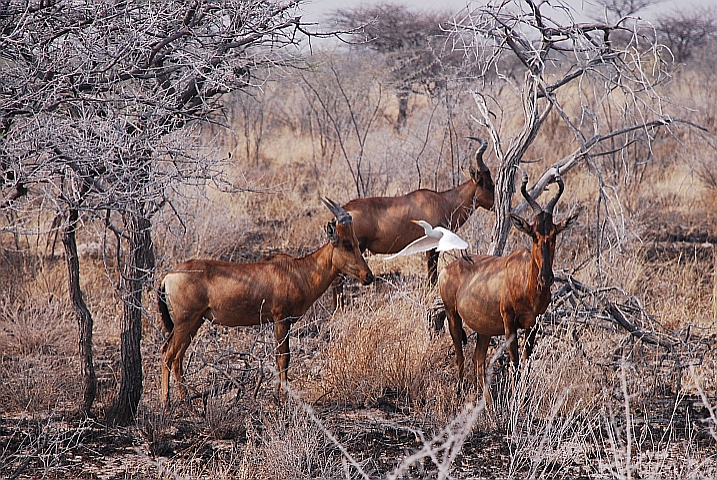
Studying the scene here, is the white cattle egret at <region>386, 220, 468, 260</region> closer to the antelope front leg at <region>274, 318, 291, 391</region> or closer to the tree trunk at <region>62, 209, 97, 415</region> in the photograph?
the antelope front leg at <region>274, 318, 291, 391</region>

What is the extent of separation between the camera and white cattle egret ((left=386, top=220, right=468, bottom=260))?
593 cm

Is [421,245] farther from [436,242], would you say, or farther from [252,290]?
[252,290]

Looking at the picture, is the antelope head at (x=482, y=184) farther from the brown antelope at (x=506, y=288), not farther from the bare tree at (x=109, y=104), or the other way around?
the bare tree at (x=109, y=104)

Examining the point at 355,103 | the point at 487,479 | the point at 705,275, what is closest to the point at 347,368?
the point at 487,479

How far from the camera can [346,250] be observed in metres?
6.61

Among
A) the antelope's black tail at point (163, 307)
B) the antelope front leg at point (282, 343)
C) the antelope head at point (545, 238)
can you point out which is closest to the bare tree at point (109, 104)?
the antelope's black tail at point (163, 307)

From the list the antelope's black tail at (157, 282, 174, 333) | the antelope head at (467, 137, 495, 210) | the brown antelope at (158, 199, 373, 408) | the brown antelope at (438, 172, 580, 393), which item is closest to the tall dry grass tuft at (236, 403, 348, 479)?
the brown antelope at (158, 199, 373, 408)

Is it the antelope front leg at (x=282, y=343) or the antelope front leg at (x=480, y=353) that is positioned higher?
the antelope front leg at (x=282, y=343)

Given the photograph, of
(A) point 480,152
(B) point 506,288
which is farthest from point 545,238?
(A) point 480,152

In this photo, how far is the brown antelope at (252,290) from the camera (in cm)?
628

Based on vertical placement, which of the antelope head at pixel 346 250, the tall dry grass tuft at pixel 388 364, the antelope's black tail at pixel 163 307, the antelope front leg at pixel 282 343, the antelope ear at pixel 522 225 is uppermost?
the antelope ear at pixel 522 225

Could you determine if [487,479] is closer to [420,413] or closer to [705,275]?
[420,413]

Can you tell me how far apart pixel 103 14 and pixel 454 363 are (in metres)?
3.96

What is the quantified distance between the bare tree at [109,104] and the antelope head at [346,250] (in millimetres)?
1284
